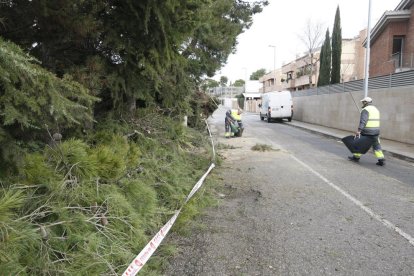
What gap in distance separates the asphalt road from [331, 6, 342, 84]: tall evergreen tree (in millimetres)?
24877

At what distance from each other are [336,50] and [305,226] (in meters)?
31.0

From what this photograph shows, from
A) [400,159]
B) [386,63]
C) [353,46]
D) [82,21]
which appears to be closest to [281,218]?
[82,21]

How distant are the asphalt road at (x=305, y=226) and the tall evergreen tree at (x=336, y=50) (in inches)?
979

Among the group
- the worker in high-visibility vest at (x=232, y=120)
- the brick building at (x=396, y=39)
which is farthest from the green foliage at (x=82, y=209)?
the brick building at (x=396, y=39)

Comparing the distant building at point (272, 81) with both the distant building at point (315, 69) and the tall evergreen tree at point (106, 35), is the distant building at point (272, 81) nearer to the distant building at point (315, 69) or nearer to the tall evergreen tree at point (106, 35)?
the distant building at point (315, 69)

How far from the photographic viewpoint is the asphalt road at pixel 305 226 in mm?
3830

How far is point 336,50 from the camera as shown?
32.9 m

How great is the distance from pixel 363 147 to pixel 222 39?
5.20 meters

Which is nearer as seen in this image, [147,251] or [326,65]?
[147,251]

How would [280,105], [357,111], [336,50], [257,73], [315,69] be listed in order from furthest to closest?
1. [257,73]
2. [315,69]
3. [336,50]
4. [280,105]
5. [357,111]

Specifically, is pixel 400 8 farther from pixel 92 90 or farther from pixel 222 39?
pixel 92 90

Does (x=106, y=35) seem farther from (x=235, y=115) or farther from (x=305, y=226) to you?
(x=235, y=115)

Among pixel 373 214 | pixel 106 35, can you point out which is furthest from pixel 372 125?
pixel 106 35

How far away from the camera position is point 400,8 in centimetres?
2427
